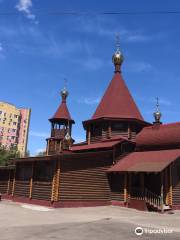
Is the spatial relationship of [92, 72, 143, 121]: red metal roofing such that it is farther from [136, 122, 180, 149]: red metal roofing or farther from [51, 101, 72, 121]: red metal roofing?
[51, 101, 72, 121]: red metal roofing

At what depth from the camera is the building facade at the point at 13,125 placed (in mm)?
82375

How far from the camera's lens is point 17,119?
86562 millimetres

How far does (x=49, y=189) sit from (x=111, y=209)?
4.03 metres

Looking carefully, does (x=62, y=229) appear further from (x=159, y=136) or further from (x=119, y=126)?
(x=119, y=126)

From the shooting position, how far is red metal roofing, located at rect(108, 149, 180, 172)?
755 inches

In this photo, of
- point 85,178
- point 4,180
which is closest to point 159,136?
point 85,178

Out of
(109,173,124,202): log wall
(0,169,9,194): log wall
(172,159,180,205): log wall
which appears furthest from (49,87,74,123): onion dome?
(172,159,180,205): log wall

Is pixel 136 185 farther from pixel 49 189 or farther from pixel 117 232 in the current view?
pixel 117 232

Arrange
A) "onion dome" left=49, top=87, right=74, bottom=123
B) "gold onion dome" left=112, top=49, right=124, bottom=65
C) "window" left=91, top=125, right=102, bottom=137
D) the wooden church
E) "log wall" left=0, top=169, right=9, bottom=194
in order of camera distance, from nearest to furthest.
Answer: the wooden church → "log wall" left=0, top=169, right=9, bottom=194 → "window" left=91, top=125, right=102, bottom=137 → "gold onion dome" left=112, top=49, right=124, bottom=65 → "onion dome" left=49, top=87, right=74, bottom=123

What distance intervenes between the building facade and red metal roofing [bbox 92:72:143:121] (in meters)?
54.9

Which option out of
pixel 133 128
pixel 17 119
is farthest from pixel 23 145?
pixel 133 128

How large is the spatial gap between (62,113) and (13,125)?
176 ft

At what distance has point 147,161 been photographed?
20.7 metres

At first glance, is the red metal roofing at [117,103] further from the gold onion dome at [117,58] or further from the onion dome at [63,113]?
the onion dome at [63,113]
